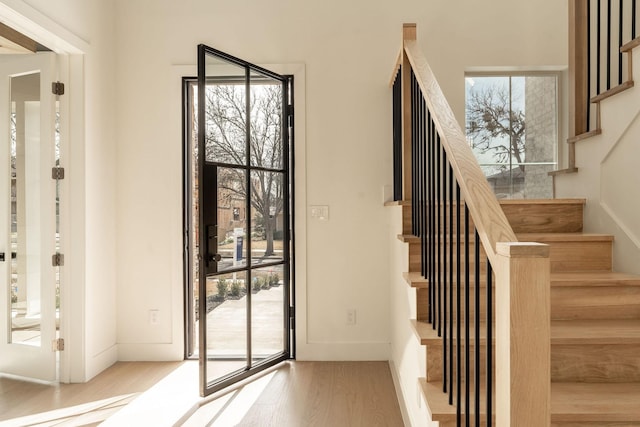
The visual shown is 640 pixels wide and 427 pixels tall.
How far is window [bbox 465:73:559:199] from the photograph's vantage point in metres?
3.46

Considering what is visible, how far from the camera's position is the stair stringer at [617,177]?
2.16 metres

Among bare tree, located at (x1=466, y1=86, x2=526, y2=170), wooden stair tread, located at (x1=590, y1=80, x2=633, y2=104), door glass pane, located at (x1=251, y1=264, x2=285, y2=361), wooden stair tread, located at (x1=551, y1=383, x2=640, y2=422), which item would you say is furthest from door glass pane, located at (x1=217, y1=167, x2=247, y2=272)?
wooden stair tread, located at (x1=590, y1=80, x2=633, y2=104)

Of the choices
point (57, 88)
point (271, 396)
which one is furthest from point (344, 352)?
point (57, 88)

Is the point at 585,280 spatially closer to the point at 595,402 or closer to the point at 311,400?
the point at 595,402

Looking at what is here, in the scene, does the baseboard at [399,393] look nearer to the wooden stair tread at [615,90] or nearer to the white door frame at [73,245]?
the wooden stair tread at [615,90]

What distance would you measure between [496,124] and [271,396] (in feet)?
8.57

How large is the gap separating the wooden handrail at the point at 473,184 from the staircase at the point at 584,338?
71cm

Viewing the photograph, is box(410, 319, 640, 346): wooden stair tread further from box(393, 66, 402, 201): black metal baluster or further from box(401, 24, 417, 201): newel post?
box(393, 66, 402, 201): black metal baluster

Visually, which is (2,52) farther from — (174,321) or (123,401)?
(123,401)

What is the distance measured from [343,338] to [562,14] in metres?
2.99

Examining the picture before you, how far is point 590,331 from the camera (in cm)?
173

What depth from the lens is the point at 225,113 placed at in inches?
123

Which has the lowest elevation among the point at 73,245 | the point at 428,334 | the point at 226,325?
the point at 226,325

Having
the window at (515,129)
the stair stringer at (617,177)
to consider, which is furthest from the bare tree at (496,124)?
the stair stringer at (617,177)
